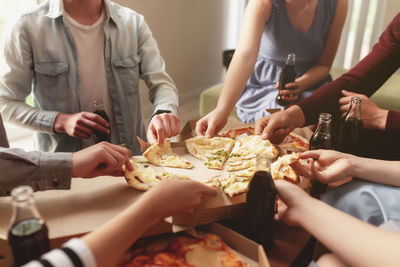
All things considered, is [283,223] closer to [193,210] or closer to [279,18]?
[193,210]

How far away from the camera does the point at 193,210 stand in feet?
2.84

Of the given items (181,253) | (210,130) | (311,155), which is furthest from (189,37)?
(181,253)

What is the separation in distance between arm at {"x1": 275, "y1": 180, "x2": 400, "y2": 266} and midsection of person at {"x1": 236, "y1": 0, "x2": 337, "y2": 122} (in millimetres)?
1171

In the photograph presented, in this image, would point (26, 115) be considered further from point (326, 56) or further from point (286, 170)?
point (326, 56)

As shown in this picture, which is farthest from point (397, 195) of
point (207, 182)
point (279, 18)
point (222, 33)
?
point (222, 33)

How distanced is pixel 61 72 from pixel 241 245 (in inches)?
48.1

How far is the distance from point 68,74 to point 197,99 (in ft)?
9.90

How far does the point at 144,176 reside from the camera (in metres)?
1.10

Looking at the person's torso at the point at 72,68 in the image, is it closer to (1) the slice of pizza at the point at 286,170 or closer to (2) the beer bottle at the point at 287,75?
(2) the beer bottle at the point at 287,75

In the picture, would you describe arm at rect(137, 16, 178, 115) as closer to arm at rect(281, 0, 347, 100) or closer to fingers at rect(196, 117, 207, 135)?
fingers at rect(196, 117, 207, 135)

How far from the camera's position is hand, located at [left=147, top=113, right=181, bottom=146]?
1.33 m

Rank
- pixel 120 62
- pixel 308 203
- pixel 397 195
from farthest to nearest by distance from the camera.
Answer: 1. pixel 120 62
2. pixel 397 195
3. pixel 308 203

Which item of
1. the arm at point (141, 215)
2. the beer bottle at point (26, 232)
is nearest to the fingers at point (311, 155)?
the arm at point (141, 215)

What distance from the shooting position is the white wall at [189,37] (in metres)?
3.59
